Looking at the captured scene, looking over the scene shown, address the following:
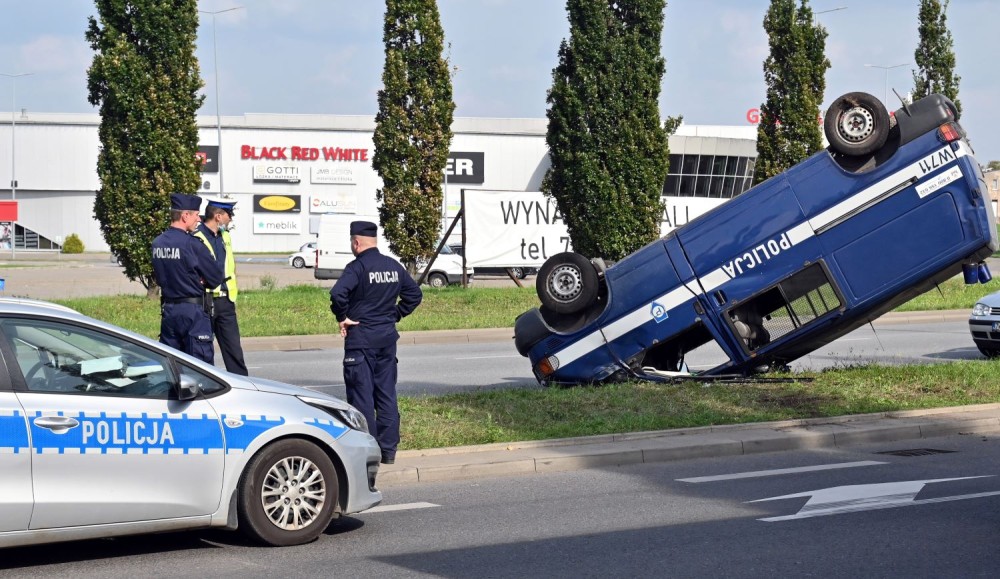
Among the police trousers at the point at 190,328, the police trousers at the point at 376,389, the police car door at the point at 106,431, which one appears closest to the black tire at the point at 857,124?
the police trousers at the point at 376,389

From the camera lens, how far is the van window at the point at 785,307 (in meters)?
11.9

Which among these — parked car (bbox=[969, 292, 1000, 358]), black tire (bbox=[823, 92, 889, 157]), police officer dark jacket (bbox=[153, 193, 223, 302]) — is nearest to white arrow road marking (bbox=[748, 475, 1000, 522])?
black tire (bbox=[823, 92, 889, 157])

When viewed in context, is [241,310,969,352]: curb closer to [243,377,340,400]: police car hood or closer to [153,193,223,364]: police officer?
[153,193,223,364]: police officer

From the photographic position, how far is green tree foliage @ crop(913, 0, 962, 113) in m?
35.5

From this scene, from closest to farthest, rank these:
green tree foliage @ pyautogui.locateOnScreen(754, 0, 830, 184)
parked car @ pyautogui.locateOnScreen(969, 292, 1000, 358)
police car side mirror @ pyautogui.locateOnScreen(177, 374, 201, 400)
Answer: police car side mirror @ pyautogui.locateOnScreen(177, 374, 201, 400), parked car @ pyautogui.locateOnScreen(969, 292, 1000, 358), green tree foliage @ pyautogui.locateOnScreen(754, 0, 830, 184)

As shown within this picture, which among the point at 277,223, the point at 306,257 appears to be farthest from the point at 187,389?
the point at 277,223

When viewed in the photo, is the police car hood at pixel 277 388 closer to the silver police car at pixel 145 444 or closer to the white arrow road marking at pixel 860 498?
the silver police car at pixel 145 444

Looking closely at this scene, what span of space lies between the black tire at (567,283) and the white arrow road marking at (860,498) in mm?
4317

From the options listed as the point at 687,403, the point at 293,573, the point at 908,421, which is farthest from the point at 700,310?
the point at 293,573

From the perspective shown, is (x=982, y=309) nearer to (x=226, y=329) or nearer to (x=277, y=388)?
(x=226, y=329)

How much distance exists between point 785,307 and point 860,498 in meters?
4.15

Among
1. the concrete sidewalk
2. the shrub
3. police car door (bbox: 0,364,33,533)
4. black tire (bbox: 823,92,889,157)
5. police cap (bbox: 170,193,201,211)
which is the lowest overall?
the concrete sidewalk

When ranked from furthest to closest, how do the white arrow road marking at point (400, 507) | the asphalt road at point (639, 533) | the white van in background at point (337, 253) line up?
the white van in background at point (337, 253)
the white arrow road marking at point (400, 507)
the asphalt road at point (639, 533)

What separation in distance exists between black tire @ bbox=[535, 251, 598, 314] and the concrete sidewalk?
8.02 ft
